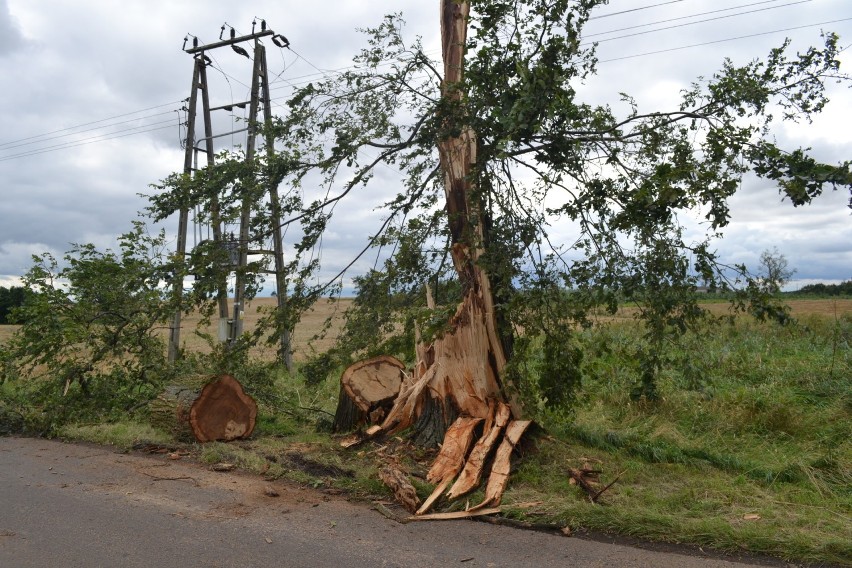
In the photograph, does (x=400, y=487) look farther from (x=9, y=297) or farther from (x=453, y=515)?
(x=9, y=297)

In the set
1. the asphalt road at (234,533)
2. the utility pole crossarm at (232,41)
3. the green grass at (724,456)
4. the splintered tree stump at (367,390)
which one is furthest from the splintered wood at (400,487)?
the utility pole crossarm at (232,41)

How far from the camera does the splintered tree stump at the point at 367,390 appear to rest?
29.7 ft

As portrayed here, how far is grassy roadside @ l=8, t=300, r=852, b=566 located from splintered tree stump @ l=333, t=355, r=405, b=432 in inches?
15.1

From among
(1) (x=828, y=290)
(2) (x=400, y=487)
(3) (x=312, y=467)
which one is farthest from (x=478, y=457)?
(1) (x=828, y=290)

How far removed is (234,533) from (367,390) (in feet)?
12.2

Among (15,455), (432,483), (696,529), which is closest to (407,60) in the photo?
(432,483)

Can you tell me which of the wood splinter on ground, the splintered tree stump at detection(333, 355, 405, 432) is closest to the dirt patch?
the splintered tree stump at detection(333, 355, 405, 432)

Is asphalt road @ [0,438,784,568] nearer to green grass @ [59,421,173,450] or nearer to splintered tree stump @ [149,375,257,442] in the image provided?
splintered tree stump @ [149,375,257,442]

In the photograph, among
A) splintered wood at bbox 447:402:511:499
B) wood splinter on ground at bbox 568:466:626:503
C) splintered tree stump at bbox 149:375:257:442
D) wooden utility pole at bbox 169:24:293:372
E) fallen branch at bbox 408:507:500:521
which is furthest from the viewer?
wooden utility pole at bbox 169:24:293:372

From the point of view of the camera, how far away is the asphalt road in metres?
5.00

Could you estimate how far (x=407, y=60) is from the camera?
8641 millimetres

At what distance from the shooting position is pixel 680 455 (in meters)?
7.46

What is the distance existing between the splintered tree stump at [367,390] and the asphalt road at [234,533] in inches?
79.1

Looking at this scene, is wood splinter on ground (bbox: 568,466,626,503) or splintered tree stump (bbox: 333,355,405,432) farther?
splintered tree stump (bbox: 333,355,405,432)
